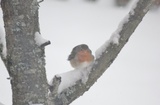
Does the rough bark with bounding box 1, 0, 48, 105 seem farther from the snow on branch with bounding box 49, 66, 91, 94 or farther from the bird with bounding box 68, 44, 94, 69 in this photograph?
the bird with bounding box 68, 44, 94, 69

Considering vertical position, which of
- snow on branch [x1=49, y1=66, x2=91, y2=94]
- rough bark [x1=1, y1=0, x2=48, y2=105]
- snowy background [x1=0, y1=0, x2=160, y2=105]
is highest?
rough bark [x1=1, y1=0, x2=48, y2=105]

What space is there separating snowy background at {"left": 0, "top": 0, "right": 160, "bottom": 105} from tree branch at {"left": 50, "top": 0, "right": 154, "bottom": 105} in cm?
217

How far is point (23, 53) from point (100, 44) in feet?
11.2

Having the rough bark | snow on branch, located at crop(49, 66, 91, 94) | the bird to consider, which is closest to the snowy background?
the bird

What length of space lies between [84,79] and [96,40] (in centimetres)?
327

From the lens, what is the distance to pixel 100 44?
15.4 feet

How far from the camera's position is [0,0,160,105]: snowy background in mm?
3905

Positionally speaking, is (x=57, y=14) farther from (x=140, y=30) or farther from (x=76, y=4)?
(x=140, y=30)

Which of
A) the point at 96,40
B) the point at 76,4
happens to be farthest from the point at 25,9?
the point at 76,4

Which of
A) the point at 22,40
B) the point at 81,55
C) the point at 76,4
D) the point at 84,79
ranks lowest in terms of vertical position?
the point at 76,4

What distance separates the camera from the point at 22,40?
130cm

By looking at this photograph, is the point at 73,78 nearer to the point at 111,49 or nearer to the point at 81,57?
the point at 111,49

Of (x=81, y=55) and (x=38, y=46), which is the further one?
(x=81, y=55)

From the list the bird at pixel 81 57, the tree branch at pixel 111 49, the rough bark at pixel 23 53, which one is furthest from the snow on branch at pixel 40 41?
the bird at pixel 81 57
